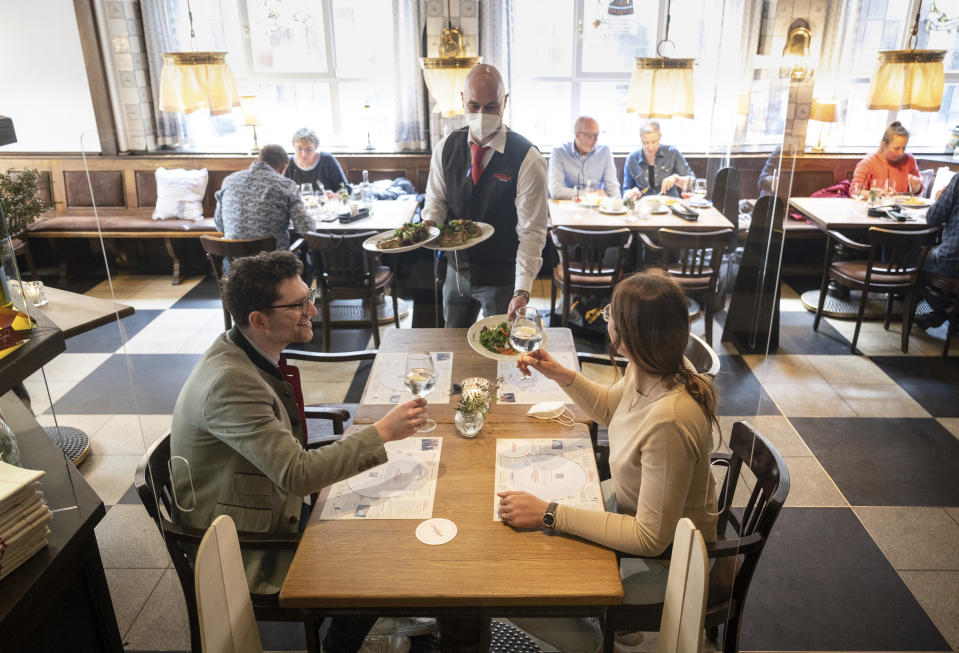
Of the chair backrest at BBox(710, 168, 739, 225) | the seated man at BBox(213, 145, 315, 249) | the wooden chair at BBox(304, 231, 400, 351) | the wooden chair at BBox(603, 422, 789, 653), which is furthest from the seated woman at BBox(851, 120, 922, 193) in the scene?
the wooden chair at BBox(603, 422, 789, 653)

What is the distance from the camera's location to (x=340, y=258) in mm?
4051

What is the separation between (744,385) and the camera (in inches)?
140

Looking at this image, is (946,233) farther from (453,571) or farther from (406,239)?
(453,571)

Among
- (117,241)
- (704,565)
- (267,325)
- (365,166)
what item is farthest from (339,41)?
(704,565)

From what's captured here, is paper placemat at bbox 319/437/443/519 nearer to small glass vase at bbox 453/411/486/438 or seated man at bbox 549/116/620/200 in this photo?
small glass vase at bbox 453/411/486/438

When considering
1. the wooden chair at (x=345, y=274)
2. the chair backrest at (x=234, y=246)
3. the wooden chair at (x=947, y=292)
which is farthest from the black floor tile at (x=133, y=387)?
the wooden chair at (x=947, y=292)

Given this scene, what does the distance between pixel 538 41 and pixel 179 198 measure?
3332 millimetres

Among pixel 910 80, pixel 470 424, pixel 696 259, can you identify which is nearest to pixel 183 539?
pixel 470 424

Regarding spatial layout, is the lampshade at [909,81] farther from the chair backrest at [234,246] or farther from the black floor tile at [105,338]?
the black floor tile at [105,338]

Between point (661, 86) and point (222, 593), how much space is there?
12.8ft

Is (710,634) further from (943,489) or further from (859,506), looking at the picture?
(943,489)

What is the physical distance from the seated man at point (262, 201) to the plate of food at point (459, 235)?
1576 mm

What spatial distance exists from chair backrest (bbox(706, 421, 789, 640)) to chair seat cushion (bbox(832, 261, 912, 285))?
9.58 feet

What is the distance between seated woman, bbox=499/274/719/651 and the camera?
Result: 4.74 feet
